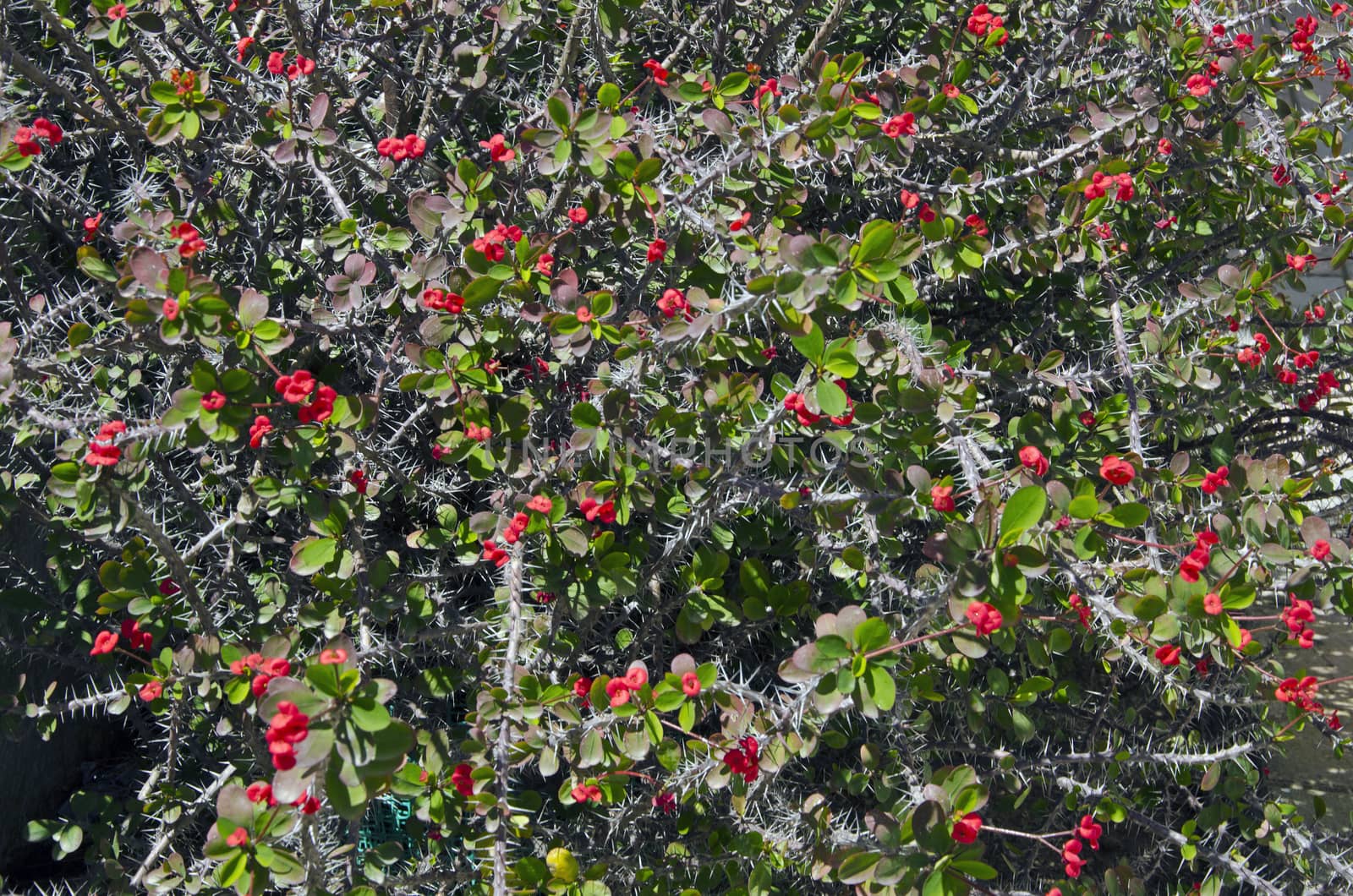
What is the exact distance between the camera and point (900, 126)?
1.58 meters

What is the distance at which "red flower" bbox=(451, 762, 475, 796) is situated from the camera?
1344 mm

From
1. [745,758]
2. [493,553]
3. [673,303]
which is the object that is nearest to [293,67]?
[673,303]

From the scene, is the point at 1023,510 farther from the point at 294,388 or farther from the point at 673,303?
the point at 294,388

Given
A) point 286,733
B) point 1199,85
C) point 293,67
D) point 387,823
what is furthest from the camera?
point 387,823

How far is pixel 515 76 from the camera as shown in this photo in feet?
7.20

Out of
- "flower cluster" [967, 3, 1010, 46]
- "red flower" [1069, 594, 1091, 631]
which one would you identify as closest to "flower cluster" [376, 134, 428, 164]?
"flower cluster" [967, 3, 1010, 46]

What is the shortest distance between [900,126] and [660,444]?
651mm

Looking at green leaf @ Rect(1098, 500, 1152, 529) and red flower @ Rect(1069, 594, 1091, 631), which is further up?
green leaf @ Rect(1098, 500, 1152, 529)

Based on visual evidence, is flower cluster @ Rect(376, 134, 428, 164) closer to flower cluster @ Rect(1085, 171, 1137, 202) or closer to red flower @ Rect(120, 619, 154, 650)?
red flower @ Rect(120, 619, 154, 650)

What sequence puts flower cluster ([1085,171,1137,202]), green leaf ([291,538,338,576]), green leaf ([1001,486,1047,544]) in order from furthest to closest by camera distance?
1. flower cluster ([1085,171,1137,202])
2. green leaf ([291,538,338,576])
3. green leaf ([1001,486,1047,544])

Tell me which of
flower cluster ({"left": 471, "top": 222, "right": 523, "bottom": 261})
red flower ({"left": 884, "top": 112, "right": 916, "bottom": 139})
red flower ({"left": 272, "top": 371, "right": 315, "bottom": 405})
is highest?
red flower ({"left": 884, "top": 112, "right": 916, "bottom": 139})

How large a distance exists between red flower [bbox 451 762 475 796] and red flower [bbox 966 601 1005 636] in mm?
700

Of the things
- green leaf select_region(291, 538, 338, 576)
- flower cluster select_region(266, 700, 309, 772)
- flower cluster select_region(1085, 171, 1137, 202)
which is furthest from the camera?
flower cluster select_region(1085, 171, 1137, 202)

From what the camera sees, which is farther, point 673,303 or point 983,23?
point 983,23
